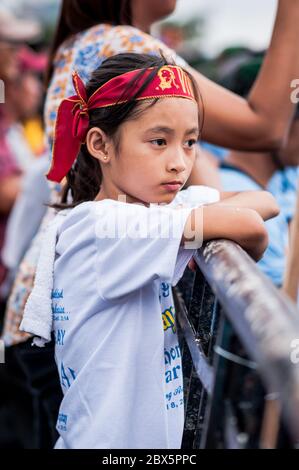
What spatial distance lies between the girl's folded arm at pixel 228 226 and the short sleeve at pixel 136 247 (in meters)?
0.02

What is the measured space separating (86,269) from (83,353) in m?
0.19

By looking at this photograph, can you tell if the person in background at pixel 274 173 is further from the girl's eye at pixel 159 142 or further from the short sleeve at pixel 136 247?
the short sleeve at pixel 136 247

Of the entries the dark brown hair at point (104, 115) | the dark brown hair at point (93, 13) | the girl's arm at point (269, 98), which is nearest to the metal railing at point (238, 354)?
the dark brown hair at point (104, 115)

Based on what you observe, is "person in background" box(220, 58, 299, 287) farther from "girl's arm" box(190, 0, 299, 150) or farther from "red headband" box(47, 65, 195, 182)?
"red headband" box(47, 65, 195, 182)

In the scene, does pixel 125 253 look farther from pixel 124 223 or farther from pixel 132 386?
pixel 132 386

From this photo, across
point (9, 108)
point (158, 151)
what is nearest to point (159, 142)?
point (158, 151)

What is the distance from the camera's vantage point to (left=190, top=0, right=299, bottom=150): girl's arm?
2.26 meters

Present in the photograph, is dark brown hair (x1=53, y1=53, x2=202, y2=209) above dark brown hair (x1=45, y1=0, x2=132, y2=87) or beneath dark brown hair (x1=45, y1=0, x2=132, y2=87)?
beneath

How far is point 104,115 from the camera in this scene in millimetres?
1899

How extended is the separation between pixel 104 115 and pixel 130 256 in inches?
18.8

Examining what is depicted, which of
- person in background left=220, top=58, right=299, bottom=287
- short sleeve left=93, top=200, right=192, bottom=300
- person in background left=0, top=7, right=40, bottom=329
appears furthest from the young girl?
person in background left=0, top=7, right=40, bottom=329

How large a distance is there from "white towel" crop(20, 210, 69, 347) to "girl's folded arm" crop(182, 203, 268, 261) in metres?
0.38

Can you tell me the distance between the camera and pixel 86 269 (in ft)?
5.52

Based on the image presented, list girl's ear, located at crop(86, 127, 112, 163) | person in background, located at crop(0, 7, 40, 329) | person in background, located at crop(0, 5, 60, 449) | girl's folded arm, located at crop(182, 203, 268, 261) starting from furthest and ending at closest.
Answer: person in background, located at crop(0, 7, 40, 329)
person in background, located at crop(0, 5, 60, 449)
girl's ear, located at crop(86, 127, 112, 163)
girl's folded arm, located at crop(182, 203, 268, 261)
